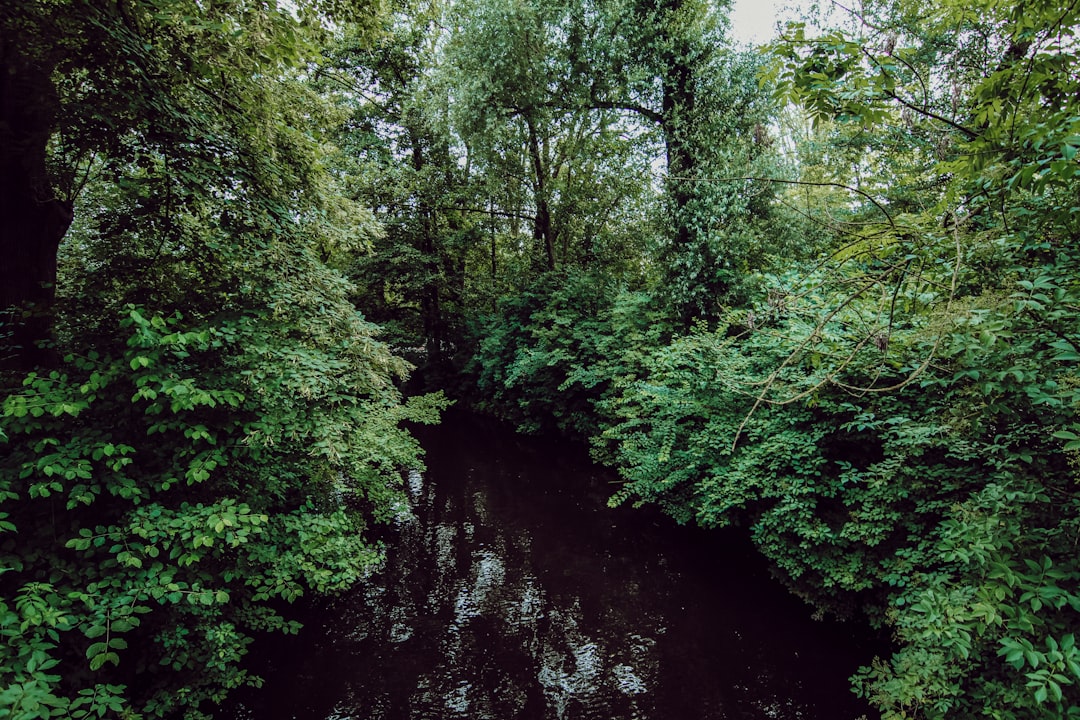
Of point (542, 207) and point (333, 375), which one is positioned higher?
point (542, 207)

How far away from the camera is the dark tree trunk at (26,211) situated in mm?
3709

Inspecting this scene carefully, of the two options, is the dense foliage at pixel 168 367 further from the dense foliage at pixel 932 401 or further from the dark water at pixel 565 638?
the dense foliage at pixel 932 401

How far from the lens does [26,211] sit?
4.18 m

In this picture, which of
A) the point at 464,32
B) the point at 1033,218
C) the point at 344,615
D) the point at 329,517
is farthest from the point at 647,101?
the point at 344,615

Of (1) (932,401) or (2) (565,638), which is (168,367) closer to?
(2) (565,638)

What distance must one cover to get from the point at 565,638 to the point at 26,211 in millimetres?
6899

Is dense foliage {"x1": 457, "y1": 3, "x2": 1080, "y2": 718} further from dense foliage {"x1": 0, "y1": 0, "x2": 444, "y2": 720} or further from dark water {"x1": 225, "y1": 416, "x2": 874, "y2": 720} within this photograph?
dense foliage {"x1": 0, "y1": 0, "x2": 444, "y2": 720}

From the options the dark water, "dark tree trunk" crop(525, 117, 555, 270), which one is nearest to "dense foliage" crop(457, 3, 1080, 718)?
the dark water

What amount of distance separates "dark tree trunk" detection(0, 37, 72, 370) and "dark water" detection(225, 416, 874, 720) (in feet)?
12.7

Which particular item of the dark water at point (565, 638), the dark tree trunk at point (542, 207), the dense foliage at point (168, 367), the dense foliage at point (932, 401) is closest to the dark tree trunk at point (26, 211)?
the dense foliage at point (168, 367)

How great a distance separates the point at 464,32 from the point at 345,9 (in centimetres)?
743

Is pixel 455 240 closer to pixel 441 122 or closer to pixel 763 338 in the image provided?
pixel 441 122

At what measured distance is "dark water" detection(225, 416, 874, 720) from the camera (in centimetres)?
464

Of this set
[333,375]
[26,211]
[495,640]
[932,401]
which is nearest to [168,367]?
[333,375]
